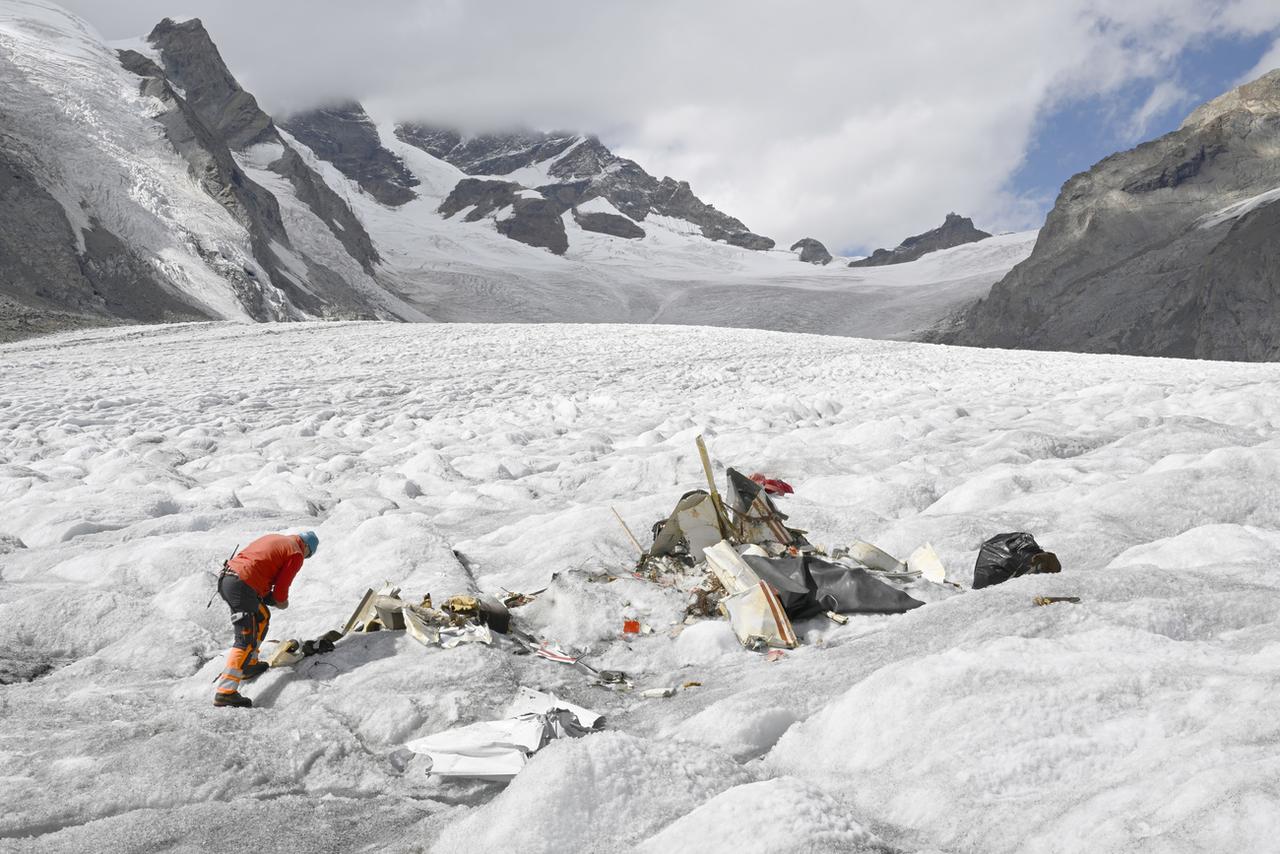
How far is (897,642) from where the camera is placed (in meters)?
3.59

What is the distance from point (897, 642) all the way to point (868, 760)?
105 centimetres

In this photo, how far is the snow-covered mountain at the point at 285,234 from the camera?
35656 millimetres

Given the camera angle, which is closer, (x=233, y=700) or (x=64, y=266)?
(x=233, y=700)

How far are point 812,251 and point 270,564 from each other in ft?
492

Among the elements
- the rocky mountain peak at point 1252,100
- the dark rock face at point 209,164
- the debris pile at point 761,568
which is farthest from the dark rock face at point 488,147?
the debris pile at point 761,568

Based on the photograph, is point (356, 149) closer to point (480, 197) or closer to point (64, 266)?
point (480, 197)

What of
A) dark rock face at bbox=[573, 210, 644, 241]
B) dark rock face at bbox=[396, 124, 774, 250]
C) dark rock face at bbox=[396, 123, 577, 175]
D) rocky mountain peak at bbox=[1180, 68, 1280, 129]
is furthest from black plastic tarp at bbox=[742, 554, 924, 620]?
dark rock face at bbox=[396, 123, 577, 175]

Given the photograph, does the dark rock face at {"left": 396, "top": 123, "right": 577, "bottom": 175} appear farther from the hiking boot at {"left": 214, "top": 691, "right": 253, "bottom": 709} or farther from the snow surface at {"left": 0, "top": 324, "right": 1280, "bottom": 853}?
the hiking boot at {"left": 214, "top": 691, "right": 253, "bottom": 709}

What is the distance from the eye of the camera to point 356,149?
475 ft

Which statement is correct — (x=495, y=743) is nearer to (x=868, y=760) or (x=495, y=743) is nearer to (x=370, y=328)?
(x=868, y=760)

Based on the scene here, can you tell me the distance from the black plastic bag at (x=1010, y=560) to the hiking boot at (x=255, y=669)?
3.88 meters

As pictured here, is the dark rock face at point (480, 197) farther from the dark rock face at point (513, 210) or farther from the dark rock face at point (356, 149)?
the dark rock face at point (356, 149)

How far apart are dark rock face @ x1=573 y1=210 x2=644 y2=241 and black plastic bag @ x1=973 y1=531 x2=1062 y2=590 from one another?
130 meters

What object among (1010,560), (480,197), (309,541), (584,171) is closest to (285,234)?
(309,541)
